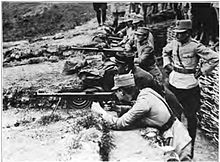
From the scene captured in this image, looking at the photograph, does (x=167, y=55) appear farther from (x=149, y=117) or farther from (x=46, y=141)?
(x=46, y=141)

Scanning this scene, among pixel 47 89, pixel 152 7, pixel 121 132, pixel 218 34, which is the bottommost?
pixel 121 132

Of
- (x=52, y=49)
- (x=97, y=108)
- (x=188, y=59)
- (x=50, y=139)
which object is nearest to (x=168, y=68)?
(x=188, y=59)

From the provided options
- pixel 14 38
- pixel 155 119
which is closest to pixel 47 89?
pixel 14 38

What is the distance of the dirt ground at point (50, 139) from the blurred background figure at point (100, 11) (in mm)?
706

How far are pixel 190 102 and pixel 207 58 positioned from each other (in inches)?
19.6

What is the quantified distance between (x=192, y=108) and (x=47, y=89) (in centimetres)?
150

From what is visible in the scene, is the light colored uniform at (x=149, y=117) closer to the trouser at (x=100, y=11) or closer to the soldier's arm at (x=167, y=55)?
the soldier's arm at (x=167, y=55)

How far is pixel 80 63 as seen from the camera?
15.6 ft

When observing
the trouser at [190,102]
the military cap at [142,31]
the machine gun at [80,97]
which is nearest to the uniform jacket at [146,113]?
the machine gun at [80,97]

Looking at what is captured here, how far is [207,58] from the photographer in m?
4.47

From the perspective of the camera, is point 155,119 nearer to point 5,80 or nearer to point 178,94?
point 178,94

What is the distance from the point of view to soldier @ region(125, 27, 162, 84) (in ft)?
15.6

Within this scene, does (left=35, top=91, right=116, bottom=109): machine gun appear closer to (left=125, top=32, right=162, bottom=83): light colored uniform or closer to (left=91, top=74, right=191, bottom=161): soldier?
(left=91, top=74, right=191, bottom=161): soldier

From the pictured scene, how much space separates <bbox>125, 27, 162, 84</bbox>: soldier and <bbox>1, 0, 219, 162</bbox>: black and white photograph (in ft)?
0.03
